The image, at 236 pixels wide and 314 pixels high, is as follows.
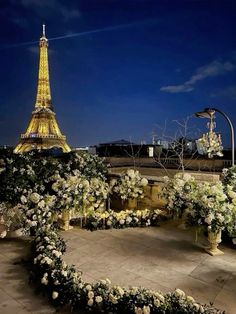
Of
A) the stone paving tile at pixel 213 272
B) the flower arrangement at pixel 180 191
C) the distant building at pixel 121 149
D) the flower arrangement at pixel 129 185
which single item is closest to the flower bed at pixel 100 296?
the stone paving tile at pixel 213 272

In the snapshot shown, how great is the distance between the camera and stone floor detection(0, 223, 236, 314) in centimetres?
339

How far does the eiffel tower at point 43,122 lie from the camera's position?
37969mm

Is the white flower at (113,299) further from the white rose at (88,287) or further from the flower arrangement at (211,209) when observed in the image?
the flower arrangement at (211,209)

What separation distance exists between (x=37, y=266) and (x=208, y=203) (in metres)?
2.89

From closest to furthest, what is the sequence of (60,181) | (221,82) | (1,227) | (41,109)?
(60,181), (1,227), (221,82), (41,109)

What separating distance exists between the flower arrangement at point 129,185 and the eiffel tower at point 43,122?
31.9 m

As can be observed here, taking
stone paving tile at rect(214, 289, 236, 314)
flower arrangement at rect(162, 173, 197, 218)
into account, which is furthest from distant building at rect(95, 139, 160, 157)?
stone paving tile at rect(214, 289, 236, 314)

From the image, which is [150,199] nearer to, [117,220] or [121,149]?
[117,220]

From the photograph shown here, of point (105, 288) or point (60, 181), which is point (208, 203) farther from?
point (60, 181)

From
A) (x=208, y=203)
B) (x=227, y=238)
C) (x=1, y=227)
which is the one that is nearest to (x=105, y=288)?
(x=208, y=203)

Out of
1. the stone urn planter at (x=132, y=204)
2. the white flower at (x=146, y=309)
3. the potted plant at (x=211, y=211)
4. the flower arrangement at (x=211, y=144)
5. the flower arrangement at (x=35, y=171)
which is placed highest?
the flower arrangement at (x=211, y=144)

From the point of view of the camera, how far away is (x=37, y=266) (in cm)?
395

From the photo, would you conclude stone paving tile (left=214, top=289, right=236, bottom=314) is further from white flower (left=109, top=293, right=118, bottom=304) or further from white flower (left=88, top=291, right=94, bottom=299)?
white flower (left=88, top=291, right=94, bottom=299)

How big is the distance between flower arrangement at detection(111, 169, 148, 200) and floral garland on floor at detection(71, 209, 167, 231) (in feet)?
2.49
